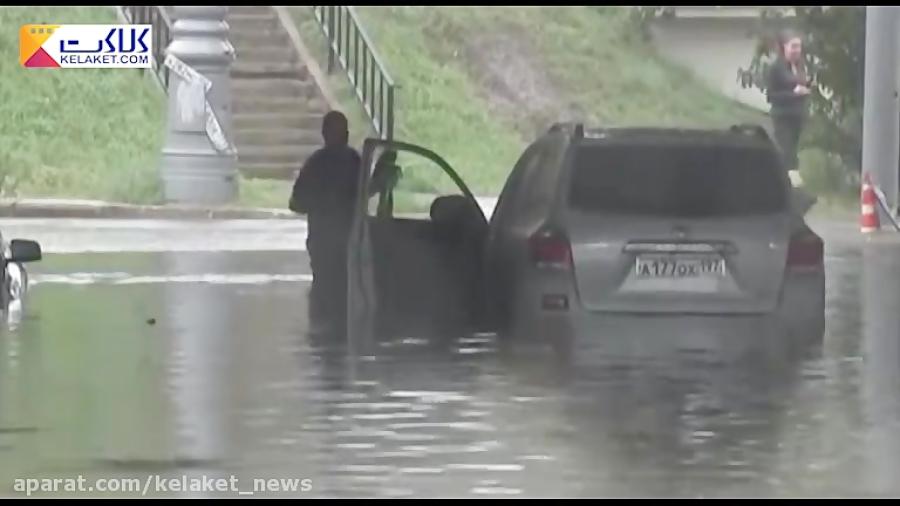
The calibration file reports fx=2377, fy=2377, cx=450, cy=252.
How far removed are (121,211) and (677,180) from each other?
1285cm

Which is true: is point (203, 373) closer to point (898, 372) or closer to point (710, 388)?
point (710, 388)

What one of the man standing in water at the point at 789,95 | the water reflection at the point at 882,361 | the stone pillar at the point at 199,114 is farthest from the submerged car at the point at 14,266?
the man standing in water at the point at 789,95

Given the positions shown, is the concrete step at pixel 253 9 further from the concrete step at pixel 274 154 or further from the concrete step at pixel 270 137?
the concrete step at pixel 274 154

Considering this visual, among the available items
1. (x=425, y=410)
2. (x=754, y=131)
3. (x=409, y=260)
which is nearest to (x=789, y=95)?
(x=409, y=260)

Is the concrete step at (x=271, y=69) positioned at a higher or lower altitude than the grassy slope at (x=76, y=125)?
higher

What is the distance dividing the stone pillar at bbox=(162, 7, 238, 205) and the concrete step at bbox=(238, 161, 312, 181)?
0.83 m

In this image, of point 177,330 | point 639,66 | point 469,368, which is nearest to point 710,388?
point 469,368

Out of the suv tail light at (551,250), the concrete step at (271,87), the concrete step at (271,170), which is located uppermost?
the suv tail light at (551,250)

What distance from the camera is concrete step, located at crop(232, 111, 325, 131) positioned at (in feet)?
97.8

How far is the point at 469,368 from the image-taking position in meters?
14.9

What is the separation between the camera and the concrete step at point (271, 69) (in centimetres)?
3072

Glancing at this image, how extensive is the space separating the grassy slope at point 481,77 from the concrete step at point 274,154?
1.68m

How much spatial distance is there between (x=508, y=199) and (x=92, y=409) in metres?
3.96

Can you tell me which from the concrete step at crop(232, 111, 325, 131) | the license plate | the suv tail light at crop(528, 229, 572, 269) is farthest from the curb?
the license plate
